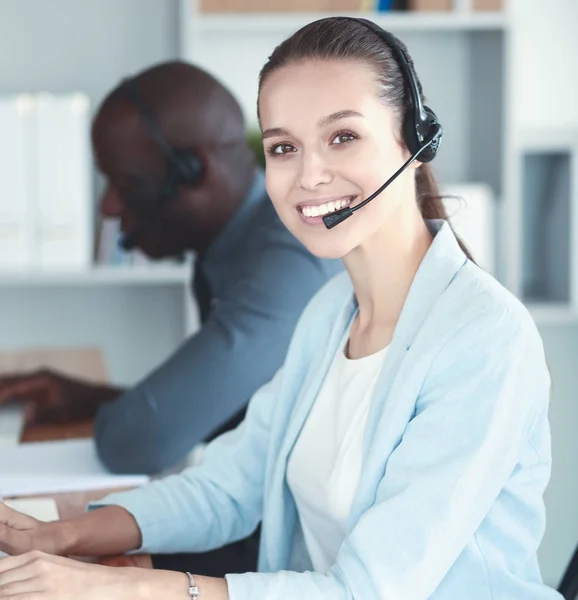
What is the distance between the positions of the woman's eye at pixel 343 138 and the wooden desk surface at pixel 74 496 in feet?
1.78

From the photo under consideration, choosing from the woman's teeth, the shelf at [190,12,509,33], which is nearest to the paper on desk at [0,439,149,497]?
the woman's teeth

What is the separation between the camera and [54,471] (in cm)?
153

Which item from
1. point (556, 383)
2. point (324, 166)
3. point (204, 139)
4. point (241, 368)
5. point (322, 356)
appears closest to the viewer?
point (324, 166)

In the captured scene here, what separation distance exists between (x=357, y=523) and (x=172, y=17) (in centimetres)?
221

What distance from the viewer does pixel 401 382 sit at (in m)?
1.05

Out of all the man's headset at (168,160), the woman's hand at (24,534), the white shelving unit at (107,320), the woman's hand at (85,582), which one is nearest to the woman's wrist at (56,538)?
the woman's hand at (24,534)

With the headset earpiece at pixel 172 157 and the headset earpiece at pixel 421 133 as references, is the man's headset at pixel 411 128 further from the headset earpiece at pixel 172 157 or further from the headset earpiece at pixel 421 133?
the headset earpiece at pixel 172 157

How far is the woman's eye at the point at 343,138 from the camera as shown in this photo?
1085 mm

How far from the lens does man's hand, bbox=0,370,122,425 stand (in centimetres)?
196

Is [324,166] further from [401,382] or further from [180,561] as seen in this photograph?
[180,561]

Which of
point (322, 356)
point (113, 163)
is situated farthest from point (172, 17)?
point (322, 356)

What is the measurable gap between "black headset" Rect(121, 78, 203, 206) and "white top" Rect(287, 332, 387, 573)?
1.82 feet

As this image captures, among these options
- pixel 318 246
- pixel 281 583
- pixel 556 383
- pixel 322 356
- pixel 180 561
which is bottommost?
pixel 556 383

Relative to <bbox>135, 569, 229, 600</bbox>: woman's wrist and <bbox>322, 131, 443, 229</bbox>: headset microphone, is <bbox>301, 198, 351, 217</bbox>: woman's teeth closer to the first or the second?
<bbox>322, 131, 443, 229</bbox>: headset microphone
